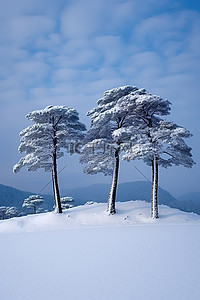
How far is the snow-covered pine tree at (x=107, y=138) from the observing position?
16923mm

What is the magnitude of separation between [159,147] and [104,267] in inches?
435

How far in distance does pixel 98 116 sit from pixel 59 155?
5.23 m

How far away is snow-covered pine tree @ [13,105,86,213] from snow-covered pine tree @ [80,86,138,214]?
1.49 meters

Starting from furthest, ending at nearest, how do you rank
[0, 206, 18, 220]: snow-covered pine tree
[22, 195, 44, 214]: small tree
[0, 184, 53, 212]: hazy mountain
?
[0, 184, 53, 212]: hazy mountain, [0, 206, 18, 220]: snow-covered pine tree, [22, 195, 44, 214]: small tree

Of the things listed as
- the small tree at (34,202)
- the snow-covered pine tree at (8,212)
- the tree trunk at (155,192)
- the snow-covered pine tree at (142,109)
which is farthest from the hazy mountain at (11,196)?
the snow-covered pine tree at (142,109)

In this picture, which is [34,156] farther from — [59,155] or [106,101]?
[106,101]

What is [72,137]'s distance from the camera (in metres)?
18.2

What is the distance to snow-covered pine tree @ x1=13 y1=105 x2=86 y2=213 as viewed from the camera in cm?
1758

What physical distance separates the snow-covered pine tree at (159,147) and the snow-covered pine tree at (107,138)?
4.86ft

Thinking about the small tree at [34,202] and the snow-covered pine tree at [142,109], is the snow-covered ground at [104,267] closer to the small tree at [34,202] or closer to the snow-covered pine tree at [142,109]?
the snow-covered pine tree at [142,109]

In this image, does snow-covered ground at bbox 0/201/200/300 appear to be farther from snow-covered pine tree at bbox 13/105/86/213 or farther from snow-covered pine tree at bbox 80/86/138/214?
snow-covered pine tree at bbox 13/105/86/213

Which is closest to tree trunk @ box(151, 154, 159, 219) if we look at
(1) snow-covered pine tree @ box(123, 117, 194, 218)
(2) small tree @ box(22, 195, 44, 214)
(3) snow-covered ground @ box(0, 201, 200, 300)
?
(1) snow-covered pine tree @ box(123, 117, 194, 218)

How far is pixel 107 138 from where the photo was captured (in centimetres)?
1822

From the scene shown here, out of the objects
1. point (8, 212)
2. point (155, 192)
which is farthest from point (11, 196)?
point (155, 192)
